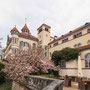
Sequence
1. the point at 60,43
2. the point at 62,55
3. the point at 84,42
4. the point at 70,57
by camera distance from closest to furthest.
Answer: the point at 70,57, the point at 62,55, the point at 84,42, the point at 60,43

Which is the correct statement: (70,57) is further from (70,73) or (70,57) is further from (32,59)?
(32,59)

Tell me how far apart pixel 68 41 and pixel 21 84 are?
18.7 metres

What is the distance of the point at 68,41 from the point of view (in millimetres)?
23578

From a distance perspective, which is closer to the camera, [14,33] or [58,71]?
[58,71]

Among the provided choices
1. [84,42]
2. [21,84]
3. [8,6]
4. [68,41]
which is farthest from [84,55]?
[8,6]

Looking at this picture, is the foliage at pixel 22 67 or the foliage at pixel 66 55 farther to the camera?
the foliage at pixel 66 55

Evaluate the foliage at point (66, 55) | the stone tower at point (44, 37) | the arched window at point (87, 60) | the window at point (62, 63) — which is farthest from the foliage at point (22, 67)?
the stone tower at point (44, 37)

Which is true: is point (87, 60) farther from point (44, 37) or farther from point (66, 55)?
point (44, 37)

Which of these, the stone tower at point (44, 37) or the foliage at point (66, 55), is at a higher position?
the stone tower at point (44, 37)

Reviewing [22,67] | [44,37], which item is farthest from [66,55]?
[44,37]

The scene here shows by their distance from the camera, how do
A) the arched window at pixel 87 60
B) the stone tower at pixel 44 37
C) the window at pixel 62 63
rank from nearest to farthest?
1. the arched window at pixel 87 60
2. the window at pixel 62 63
3. the stone tower at pixel 44 37

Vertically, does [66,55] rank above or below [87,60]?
above

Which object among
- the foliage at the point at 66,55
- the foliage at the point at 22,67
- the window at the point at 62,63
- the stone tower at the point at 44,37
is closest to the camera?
the foliage at the point at 22,67

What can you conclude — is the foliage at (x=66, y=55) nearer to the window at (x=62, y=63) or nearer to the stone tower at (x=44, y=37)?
the window at (x=62, y=63)
